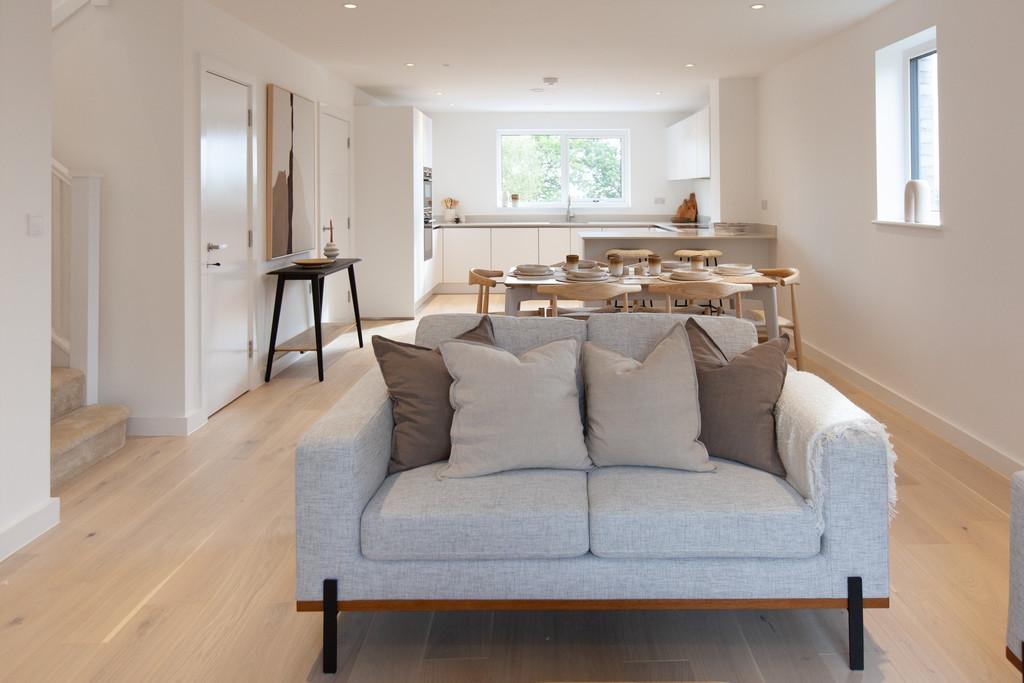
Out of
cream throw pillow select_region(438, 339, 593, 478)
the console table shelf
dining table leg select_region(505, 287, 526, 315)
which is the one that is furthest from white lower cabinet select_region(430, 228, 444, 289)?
cream throw pillow select_region(438, 339, 593, 478)

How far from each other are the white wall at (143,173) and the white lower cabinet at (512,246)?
22.0ft

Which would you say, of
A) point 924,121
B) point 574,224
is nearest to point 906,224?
point 924,121

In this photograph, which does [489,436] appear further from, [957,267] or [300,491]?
[957,267]

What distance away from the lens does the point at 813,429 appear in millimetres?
2455

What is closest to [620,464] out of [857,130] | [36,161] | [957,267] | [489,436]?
[489,436]

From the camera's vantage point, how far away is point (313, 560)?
240 centimetres

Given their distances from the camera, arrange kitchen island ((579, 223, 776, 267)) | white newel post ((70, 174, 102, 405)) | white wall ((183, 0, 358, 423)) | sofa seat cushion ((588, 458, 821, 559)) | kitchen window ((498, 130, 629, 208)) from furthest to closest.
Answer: kitchen window ((498, 130, 629, 208)), kitchen island ((579, 223, 776, 267)), white wall ((183, 0, 358, 423)), white newel post ((70, 174, 102, 405)), sofa seat cushion ((588, 458, 821, 559))

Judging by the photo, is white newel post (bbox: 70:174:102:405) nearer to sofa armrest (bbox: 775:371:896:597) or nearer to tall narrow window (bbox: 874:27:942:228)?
sofa armrest (bbox: 775:371:896:597)

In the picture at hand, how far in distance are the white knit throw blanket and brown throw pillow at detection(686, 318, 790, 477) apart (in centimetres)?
4

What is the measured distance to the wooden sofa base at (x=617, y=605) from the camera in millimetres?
2379

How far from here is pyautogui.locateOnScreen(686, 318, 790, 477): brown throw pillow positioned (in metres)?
2.73

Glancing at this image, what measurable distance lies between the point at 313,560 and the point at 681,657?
101 cm

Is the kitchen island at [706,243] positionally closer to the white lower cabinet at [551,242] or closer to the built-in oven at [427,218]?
the built-in oven at [427,218]

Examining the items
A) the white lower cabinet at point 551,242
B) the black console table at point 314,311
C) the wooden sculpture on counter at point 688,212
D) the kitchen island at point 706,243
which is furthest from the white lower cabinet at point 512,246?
the black console table at point 314,311
